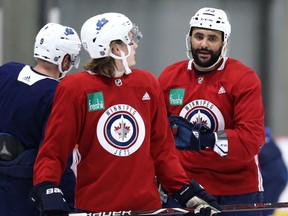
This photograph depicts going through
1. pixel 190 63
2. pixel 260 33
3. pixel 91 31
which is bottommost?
pixel 260 33

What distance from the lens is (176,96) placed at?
376 cm

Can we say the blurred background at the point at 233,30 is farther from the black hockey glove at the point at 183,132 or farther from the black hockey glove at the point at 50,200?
the black hockey glove at the point at 50,200

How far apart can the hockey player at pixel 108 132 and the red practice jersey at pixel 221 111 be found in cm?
58

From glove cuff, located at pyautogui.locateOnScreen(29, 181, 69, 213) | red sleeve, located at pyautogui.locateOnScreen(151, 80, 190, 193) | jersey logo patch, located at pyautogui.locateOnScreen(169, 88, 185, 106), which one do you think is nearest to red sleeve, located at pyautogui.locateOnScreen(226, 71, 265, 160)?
jersey logo patch, located at pyautogui.locateOnScreen(169, 88, 185, 106)

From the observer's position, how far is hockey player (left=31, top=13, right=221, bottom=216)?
2.97m

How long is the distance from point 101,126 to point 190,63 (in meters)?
0.96

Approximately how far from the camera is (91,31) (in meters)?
3.13

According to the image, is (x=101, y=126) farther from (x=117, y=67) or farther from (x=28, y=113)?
(x=28, y=113)

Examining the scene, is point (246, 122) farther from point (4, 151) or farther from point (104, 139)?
point (4, 151)

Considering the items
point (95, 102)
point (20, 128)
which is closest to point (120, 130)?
point (95, 102)

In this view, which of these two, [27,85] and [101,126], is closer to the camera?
[101,126]

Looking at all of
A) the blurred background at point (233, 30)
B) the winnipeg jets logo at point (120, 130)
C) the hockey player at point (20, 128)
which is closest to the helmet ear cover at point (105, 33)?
the winnipeg jets logo at point (120, 130)

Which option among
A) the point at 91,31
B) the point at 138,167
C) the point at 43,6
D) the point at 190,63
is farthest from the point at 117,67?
the point at 43,6

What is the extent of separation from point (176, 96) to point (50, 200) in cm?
108
